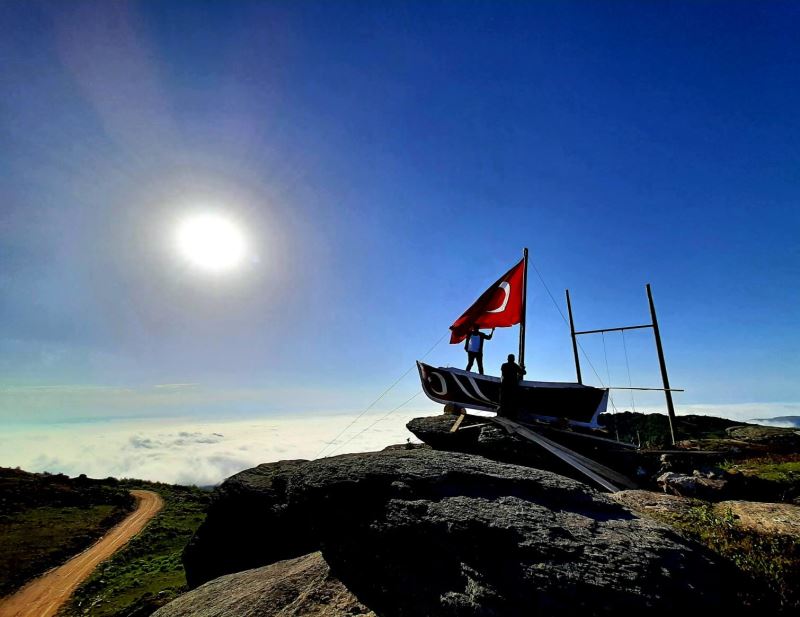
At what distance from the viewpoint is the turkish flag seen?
61.3 ft

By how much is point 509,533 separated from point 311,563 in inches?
205

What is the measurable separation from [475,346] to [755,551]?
1409 cm

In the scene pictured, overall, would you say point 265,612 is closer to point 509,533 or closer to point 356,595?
point 356,595

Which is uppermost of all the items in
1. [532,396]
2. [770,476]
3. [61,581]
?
[532,396]

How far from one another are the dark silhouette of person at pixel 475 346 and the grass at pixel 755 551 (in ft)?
40.7

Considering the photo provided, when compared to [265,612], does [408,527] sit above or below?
above

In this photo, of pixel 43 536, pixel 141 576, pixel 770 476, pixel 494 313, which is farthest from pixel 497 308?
pixel 43 536

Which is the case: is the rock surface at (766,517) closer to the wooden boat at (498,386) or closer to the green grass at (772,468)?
the green grass at (772,468)

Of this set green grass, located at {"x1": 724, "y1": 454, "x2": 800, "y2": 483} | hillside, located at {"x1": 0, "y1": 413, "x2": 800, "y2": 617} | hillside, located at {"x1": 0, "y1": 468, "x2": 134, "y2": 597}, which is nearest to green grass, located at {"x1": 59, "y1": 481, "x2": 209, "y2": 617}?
hillside, located at {"x1": 0, "y1": 468, "x2": 134, "y2": 597}

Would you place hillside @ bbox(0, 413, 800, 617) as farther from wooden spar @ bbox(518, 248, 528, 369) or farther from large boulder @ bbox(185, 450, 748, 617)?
wooden spar @ bbox(518, 248, 528, 369)

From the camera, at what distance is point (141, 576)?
85.5ft

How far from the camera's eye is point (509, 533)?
4723 mm

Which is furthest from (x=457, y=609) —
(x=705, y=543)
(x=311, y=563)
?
(x=311, y=563)

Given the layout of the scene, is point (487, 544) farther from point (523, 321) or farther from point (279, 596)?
point (523, 321)
